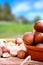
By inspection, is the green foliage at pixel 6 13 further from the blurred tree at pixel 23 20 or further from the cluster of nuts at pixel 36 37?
the cluster of nuts at pixel 36 37

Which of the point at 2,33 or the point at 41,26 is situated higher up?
the point at 41,26

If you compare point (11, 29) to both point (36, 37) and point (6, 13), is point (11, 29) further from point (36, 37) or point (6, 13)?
point (36, 37)

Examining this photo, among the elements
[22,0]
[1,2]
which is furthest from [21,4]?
[1,2]

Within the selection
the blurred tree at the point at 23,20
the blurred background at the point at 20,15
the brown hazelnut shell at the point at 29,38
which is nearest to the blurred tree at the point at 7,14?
the blurred background at the point at 20,15

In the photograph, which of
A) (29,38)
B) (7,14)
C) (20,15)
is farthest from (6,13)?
(29,38)

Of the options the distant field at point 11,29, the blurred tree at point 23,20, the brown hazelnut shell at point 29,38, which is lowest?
the distant field at point 11,29

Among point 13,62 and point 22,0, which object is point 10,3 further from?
point 13,62

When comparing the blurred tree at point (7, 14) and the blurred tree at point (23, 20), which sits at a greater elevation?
the blurred tree at point (7, 14)
